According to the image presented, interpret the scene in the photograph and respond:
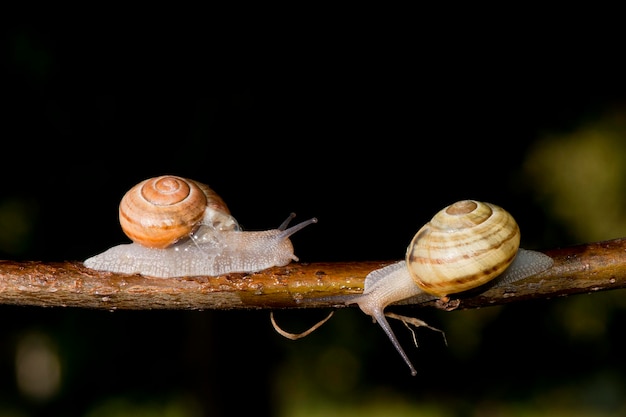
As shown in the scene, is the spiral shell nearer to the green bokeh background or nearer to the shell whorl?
the shell whorl

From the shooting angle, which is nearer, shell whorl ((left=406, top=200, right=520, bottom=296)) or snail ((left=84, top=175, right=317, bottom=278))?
shell whorl ((left=406, top=200, right=520, bottom=296))

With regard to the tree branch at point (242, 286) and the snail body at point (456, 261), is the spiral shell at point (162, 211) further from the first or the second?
the snail body at point (456, 261)

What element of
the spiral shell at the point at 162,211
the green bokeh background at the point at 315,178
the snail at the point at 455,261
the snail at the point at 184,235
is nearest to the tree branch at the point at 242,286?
the snail at the point at 455,261

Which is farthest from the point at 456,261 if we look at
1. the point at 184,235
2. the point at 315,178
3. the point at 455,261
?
the point at 315,178

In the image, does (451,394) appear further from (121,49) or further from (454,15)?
(121,49)

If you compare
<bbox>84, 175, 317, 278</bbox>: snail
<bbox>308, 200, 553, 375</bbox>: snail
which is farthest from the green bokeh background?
<bbox>308, 200, 553, 375</bbox>: snail

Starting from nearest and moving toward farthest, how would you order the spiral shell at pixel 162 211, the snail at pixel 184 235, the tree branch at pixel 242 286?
the tree branch at pixel 242 286 → the snail at pixel 184 235 → the spiral shell at pixel 162 211

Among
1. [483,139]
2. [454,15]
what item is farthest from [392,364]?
[454,15]

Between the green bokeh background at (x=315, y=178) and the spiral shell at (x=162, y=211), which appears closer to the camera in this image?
the spiral shell at (x=162, y=211)
